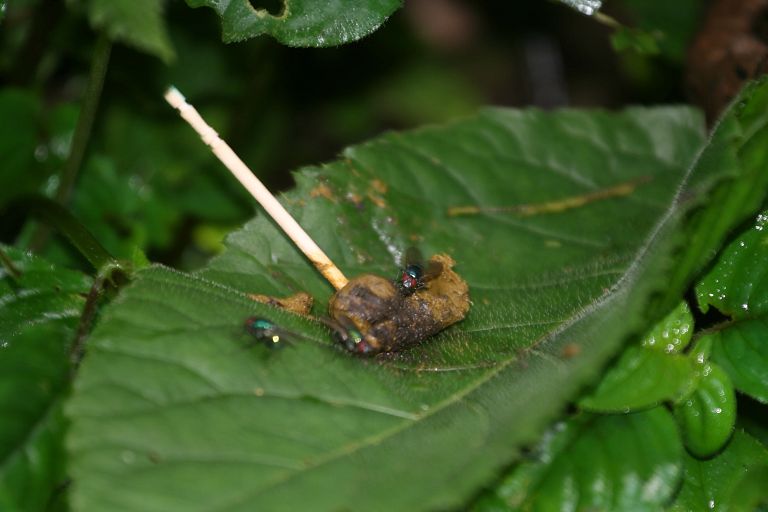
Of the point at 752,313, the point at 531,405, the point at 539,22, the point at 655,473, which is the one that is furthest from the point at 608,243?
the point at 539,22

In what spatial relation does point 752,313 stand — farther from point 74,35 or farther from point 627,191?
point 74,35

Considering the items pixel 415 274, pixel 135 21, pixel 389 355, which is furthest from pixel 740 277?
pixel 135 21

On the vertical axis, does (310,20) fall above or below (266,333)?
above

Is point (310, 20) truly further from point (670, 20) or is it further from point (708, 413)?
point (670, 20)

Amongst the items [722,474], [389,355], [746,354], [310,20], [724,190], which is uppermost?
[310,20]

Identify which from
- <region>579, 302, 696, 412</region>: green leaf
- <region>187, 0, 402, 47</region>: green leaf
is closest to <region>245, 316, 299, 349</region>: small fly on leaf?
<region>579, 302, 696, 412</region>: green leaf

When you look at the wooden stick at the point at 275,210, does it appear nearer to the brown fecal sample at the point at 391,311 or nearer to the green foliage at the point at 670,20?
the brown fecal sample at the point at 391,311

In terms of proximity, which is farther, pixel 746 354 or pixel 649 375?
pixel 746 354
